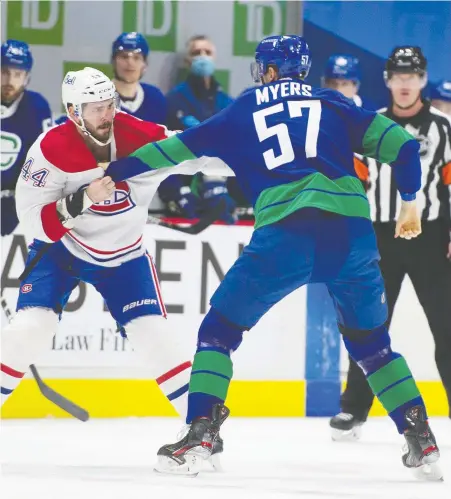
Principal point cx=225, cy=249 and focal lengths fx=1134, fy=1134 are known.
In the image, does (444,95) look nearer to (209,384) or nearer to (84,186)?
(84,186)

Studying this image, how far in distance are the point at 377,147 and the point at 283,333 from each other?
2014 millimetres

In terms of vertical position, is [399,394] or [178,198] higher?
[178,198]

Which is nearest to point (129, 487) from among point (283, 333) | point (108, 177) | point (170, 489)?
point (170, 489)

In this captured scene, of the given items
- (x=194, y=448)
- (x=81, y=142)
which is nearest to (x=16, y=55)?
(x=81, y=142)

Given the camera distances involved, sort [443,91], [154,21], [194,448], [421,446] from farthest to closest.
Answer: [154,21] < [443,91] < [421,446] < [194,448]

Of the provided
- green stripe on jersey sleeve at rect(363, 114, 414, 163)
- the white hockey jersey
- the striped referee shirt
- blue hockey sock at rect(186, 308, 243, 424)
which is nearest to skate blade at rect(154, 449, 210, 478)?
blue hockey sock at rect(186, 308, 243, 424)

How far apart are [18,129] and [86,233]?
1531 millimetres

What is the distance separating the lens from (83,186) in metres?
3.61

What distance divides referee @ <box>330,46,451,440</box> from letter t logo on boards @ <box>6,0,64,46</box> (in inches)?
78.4

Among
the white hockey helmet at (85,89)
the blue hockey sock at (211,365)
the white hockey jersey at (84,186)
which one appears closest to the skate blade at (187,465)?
the blue hockey sock at (211,365)

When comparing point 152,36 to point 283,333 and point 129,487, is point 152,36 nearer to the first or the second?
point 283,333

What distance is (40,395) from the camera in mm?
4840

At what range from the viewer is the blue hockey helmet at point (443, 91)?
5.49 meters

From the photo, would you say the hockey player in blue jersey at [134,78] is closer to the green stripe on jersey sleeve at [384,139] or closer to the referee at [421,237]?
the referee at [421,237]
